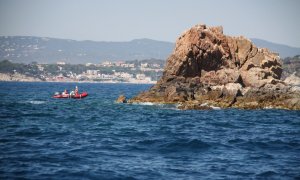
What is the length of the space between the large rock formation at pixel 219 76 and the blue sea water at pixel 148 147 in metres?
12.3

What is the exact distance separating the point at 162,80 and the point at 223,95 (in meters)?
10.8

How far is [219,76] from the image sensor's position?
71.4 meters

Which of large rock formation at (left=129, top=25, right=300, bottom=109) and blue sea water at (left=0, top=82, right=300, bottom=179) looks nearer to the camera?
blue sea water at (left=0, top=82, right=300, bottom=179)

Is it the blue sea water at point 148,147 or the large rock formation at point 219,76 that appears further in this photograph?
the large rock formation at point 219,76

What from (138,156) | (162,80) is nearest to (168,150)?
(138,156)

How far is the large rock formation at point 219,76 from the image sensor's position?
64.6 meters

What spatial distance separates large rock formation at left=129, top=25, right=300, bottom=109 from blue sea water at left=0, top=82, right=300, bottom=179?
40.4 ft

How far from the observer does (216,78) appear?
7138 centimetres

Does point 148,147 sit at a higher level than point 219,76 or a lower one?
lower

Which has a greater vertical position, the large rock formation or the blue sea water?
the large rock formation

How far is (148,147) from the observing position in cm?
3152

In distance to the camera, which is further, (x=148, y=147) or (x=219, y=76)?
(x=219, y=76)

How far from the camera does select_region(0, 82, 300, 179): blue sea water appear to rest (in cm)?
2430

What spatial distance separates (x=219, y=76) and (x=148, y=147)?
4170 cm
